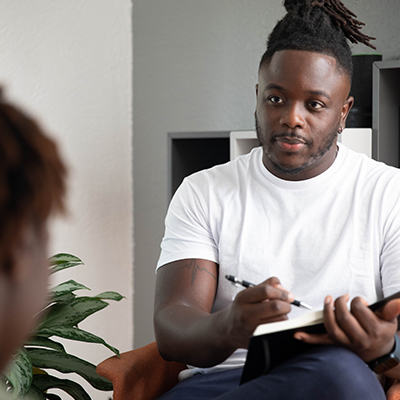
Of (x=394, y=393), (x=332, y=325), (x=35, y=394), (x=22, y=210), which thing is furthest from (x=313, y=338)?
(x=35, y=394)

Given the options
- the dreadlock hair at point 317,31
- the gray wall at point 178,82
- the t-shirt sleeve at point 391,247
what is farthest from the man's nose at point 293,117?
the gray wall at point 178,82

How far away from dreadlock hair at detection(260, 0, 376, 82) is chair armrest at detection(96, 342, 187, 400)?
815 mm

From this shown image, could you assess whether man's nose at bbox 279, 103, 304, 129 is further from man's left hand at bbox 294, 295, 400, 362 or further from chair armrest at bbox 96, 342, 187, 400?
chair armrest at bbox 96, 342, 187, 400

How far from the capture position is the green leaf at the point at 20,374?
1.32 m

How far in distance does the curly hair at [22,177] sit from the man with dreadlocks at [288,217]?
0.77m

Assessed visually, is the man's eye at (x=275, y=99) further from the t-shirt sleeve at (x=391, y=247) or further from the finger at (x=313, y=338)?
the finger at (x=313, y=338)

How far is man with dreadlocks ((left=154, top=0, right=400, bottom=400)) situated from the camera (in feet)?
4.18

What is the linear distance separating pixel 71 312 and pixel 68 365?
0.14 metres

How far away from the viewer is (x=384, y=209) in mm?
1321

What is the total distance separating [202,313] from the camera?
123 centimetres

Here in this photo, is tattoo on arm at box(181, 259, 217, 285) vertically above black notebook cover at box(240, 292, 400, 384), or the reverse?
tattoo on arm at box(181, 259, 217, 285)

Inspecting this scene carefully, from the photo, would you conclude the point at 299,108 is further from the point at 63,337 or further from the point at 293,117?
the point at 63,337

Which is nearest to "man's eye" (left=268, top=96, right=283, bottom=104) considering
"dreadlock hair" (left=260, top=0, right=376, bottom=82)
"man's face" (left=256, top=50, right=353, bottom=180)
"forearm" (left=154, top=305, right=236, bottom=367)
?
"man's face" (left=256, top=50, right=353, bottom=180)

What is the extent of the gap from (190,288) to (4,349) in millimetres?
897
